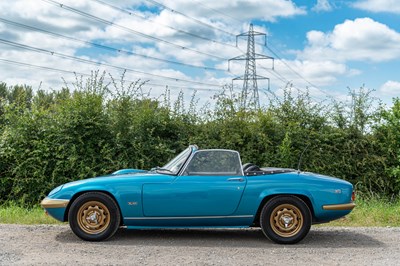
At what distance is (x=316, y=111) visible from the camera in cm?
1430

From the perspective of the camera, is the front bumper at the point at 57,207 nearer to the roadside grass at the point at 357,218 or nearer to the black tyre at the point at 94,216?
the black tyre at the point at 94,216

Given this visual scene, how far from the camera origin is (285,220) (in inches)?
293

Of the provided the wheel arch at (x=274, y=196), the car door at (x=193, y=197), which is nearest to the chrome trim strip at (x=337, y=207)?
the wheel arch at (x=274, y=196)

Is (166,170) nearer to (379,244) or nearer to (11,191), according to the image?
(379,244)

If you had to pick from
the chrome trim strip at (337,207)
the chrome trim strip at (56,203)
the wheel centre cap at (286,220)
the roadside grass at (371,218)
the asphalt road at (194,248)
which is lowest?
the asphalt road at (194,248)

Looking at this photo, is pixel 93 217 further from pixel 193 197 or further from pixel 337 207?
pixel 337 207

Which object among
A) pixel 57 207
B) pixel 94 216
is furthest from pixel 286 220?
pixel 57 207

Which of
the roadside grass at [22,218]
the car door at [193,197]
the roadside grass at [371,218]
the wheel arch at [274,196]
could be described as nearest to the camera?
the car door at [193,197]

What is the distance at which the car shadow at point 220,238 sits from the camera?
24.3 feet

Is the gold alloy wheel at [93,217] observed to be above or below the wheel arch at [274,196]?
below

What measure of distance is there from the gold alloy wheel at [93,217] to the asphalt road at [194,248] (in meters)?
0.23

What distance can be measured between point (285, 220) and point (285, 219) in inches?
0.6

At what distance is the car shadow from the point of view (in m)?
7.39

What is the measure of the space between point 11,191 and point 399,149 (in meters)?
10.3
